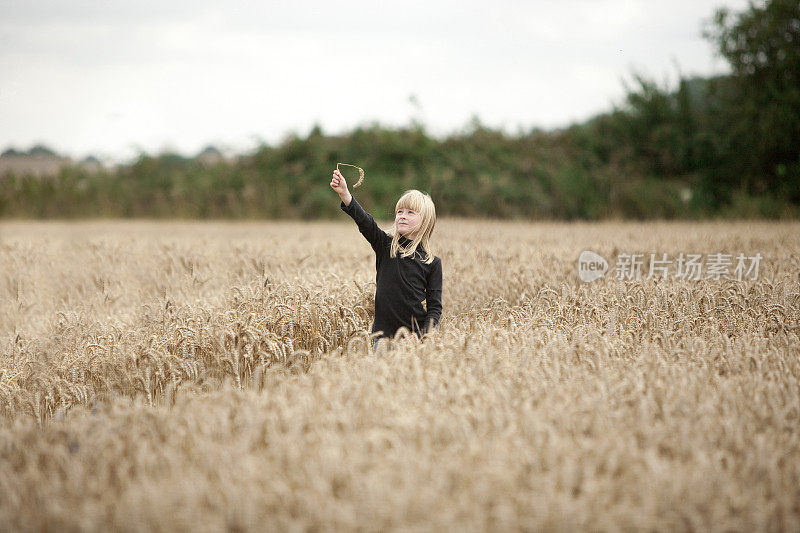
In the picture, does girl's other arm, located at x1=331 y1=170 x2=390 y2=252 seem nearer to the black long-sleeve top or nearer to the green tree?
the black long-sleeve top

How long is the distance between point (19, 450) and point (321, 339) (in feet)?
6.91

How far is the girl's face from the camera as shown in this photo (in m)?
3.92

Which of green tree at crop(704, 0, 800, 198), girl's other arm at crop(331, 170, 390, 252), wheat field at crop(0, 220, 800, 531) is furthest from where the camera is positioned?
green tree at crop(704, 0, 800, 198)

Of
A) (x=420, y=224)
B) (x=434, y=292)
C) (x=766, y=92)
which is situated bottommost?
Answer: (x=434, y=292)

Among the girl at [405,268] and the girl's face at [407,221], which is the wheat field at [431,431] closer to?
the girl at [405,268]

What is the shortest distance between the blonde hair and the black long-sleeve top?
0.17ft

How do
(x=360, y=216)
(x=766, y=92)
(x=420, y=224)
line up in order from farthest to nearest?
(x=766, y=92)
(x=420, y=224)
(x=360, y=216)

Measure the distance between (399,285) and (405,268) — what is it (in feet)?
0.40

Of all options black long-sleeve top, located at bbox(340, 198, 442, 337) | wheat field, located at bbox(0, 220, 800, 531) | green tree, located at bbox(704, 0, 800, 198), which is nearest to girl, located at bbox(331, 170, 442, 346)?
black long-sleeve top, located at bbox(340, 198, 442, 337)

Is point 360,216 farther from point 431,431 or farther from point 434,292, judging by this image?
point 431,431

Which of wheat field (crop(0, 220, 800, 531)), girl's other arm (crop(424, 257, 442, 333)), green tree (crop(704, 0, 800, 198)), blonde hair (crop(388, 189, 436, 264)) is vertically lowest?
wheat field (crop(0, 220, 800, 531))

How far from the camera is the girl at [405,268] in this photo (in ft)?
12.9

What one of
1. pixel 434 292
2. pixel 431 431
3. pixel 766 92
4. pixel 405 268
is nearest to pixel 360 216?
pixel 405 268

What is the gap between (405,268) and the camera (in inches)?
158
